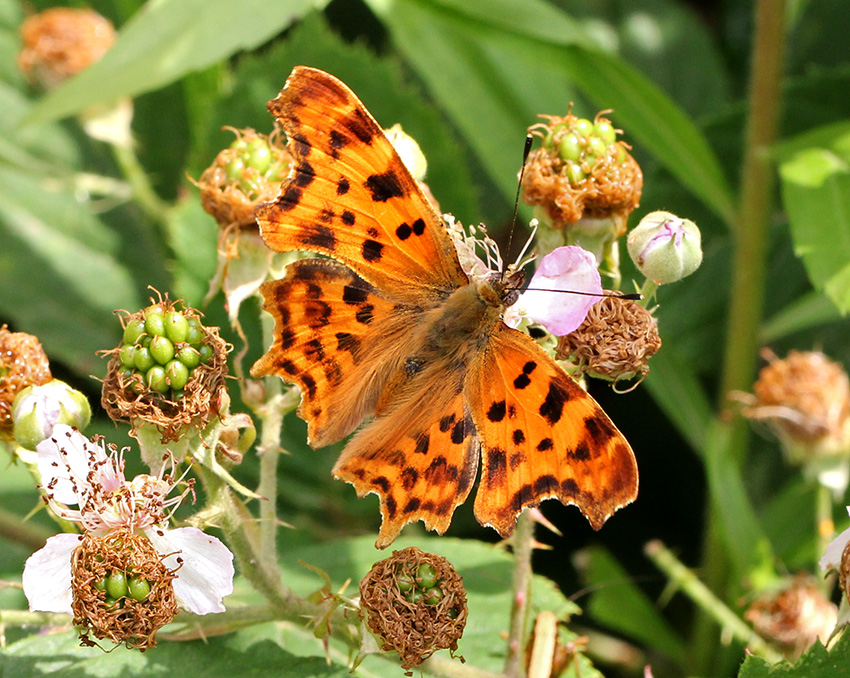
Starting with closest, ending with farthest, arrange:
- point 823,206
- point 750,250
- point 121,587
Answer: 1. point 121,587
2. point 823,206
3. point 750,250

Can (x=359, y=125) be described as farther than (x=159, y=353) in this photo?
Yes

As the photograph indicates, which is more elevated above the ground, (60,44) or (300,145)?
(60,44)

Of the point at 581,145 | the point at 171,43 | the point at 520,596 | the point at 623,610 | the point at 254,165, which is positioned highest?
the point at 171,43

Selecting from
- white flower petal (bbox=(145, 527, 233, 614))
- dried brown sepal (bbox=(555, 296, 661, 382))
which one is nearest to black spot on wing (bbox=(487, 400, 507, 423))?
dried brown sepal (bbox=(555, 296, 661, 382))

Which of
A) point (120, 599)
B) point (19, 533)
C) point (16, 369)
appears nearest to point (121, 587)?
point (120, 599)

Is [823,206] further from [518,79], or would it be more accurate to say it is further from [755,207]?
[518,79]

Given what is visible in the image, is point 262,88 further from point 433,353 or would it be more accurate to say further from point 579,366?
point 579,366

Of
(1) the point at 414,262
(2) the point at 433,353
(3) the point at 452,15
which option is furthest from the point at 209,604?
(3) the point at 452,15

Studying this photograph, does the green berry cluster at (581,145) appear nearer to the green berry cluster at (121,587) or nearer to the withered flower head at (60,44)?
the green berry cluster at (121,587)
